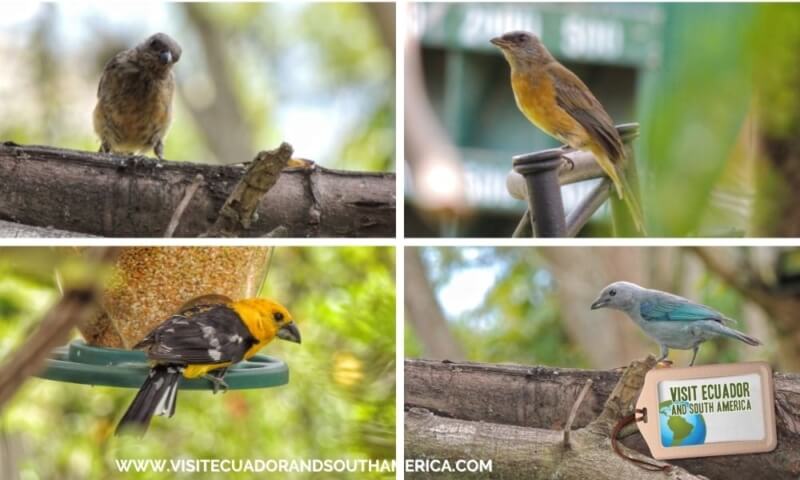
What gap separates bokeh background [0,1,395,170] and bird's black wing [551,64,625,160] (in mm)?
360

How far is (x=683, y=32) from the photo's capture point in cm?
207

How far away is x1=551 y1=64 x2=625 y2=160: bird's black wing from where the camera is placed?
201 centimetres

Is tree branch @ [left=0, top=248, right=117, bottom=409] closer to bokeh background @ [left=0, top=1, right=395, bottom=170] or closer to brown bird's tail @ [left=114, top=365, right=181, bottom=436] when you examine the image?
brown bird's tail @ [left=114, top=365, right=181, bottom=436]

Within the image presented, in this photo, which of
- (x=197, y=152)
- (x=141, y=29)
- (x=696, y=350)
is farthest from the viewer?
(x=197, y=152)

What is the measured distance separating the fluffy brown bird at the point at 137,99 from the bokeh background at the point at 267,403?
29cm

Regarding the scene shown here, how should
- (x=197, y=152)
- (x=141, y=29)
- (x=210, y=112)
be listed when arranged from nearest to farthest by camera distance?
(x=141, y=29)
(x=197, y=152)
(x=210, y=112)

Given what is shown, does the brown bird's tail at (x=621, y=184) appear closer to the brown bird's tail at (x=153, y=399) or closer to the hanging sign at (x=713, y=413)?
the hanging sign at (x=713, y=413)

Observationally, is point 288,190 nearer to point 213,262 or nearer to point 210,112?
point 213,262

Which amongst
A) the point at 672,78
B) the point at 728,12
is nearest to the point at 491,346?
the point at 672,78

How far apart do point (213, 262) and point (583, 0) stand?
921mm

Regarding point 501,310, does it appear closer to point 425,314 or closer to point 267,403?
point 425,314

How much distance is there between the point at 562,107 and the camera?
2021mm

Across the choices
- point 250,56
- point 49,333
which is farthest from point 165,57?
point 49,333

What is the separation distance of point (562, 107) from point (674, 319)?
1.55 ft
